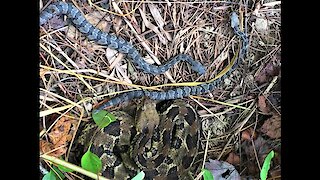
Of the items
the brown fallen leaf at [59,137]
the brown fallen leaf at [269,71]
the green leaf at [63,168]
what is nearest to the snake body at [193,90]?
the brown fallen leaf at [269,71]

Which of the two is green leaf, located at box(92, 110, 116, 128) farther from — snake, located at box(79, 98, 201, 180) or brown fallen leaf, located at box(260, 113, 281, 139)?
brown fallen leaf, located at box(260, 113, 281, 139)

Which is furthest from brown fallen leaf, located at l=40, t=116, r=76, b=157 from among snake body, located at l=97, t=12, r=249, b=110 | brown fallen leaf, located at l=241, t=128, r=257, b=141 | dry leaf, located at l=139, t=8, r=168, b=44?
brown fallen leaf, located at l=241, t=128, r=257, b=141

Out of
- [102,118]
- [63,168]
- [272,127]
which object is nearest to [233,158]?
[272,127]

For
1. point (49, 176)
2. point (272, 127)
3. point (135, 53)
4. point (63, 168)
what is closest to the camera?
point (49, 176)

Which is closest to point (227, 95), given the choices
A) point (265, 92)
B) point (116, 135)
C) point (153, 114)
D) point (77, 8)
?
point (265, 92)

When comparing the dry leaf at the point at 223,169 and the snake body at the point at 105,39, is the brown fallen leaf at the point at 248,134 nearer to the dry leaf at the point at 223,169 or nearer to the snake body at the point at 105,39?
the dry leaf at the point at 223,169

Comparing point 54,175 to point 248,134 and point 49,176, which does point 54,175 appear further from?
point 248,134
